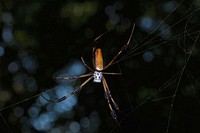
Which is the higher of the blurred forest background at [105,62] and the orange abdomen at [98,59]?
the blurred forest background at [105,62]

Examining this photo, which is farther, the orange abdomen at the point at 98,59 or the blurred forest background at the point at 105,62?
the blurred forest background at the point at 105,62

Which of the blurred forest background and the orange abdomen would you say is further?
the blurred forest background

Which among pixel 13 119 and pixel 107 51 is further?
pixel 13 119

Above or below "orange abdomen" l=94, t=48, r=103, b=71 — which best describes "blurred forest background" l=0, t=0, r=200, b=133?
above

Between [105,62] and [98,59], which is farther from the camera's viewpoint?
[105,62]

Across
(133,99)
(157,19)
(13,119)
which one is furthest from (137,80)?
(13,119)

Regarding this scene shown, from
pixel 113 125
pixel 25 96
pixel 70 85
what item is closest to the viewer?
pixel 70 85

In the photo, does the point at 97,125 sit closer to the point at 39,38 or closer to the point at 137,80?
the point at 137,80

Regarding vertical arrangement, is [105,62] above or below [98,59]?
above
